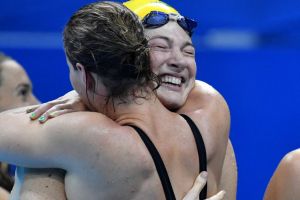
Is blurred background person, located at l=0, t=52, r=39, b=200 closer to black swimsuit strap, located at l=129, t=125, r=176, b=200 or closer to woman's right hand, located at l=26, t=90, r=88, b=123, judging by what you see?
woman's right hand, located at l=26, t=90, r=88, b=123

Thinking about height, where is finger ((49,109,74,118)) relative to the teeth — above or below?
below

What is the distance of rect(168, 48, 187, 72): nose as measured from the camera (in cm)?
165

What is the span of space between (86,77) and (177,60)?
0.26 m

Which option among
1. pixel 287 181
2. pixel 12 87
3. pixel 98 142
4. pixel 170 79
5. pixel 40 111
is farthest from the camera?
pixel 12 87

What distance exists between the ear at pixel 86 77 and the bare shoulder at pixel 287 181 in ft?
2.05

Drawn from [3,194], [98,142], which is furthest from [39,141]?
[3,194]

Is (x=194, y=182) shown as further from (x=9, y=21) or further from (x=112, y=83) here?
(x=9, y=21)

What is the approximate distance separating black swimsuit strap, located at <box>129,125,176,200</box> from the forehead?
0.94 ft

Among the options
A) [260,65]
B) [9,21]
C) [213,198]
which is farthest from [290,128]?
[213,198]

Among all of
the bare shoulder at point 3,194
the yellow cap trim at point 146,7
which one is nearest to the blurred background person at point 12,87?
the bare shoulder at point 3,194

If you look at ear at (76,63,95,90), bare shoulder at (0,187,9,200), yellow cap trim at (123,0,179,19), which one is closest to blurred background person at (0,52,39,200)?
bare shoulder at (0,187,9,200)

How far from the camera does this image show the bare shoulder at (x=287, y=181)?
1806mm

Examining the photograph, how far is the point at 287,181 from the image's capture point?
183cm

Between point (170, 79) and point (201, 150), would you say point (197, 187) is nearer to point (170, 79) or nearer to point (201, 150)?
point (201, 150)
